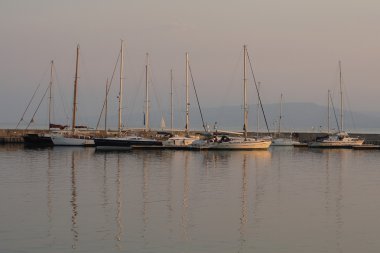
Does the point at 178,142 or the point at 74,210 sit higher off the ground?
the point at 178,142

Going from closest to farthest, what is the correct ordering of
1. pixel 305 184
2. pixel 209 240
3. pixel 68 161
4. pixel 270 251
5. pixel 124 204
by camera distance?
pixel 270 251
pixel 209 240
pixel 124 204
pixel 305 184
pixel 68 161

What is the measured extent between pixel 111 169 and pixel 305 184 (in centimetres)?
1282

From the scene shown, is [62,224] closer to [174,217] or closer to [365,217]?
[174,217]

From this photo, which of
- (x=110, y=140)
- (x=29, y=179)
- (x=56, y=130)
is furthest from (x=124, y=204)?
(x=56, y=130)

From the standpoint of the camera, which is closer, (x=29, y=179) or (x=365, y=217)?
(x=365, y=217)

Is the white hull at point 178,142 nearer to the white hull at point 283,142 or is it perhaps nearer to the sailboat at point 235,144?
the sailboat at point 235,144

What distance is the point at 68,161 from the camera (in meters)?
48.2

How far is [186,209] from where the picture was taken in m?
23.9

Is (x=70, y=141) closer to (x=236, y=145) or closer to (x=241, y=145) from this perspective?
(x=236, y=145)

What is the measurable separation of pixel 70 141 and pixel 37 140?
165 inches

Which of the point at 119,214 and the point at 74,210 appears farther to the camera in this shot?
the point at 74,210

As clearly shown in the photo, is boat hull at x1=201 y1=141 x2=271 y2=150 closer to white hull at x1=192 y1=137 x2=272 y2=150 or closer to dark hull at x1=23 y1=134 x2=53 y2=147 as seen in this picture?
white hull at x1=192 y1=137 x2=272 y2=150

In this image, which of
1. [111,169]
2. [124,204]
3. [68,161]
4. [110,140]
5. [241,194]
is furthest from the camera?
[110,140]

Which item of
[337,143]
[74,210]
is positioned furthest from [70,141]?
[74,210]
